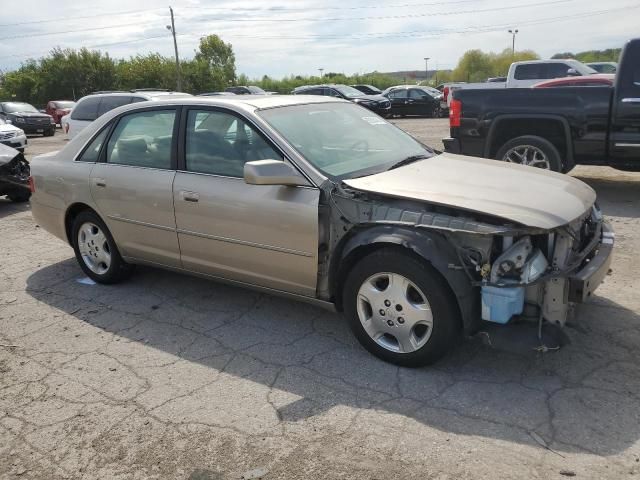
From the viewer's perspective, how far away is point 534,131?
7730 millimetres

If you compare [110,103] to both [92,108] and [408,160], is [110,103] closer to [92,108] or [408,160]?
[92,108]

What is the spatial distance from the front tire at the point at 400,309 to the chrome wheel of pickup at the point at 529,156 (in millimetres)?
4932

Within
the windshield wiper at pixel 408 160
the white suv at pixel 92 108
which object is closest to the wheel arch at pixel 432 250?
the windshield wiper at pixel 408 160

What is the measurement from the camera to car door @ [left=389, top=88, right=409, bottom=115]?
26742mm

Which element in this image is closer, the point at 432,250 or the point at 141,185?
the point at 432,250

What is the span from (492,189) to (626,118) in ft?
15.6

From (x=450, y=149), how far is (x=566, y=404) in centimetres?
570

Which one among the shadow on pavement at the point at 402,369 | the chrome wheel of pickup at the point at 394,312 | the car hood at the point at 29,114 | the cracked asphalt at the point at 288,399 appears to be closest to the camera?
the cracked asphalt at the point at 288,399

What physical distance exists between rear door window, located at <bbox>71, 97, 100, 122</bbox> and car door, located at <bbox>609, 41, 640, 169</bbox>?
9.45m

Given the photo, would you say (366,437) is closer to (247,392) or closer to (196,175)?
(247,392)

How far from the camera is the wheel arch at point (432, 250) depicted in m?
3.19

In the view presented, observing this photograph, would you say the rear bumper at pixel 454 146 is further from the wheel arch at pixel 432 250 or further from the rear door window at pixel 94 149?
the wheel arch at pixel 432 250

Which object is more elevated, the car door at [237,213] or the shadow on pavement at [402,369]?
the car door at [237,213]

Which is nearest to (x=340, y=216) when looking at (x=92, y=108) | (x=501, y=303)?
(x=501, y=303)
